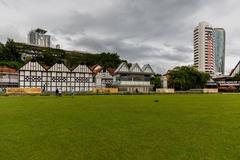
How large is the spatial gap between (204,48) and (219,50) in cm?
2502

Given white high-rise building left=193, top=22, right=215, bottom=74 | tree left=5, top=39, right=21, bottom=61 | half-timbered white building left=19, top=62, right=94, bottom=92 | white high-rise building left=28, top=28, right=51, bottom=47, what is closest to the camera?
half-timbered white building left=19, top=62, right=94, bottom=92

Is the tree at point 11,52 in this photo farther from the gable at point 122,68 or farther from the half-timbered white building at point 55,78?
the gable at point 122,68

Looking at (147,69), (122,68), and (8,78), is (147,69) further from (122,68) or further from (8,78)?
(8,78)

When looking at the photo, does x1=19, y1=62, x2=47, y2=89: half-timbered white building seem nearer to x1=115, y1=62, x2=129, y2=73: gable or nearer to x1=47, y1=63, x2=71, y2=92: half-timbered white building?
x1=47, y1=63, x2=71, y2=92: half-timbered white building

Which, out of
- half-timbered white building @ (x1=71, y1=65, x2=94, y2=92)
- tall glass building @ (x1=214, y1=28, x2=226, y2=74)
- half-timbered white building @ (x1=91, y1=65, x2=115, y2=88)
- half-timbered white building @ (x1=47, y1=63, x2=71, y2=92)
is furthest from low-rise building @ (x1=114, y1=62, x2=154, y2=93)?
tall glass building @ (x1=214, y1=28, x2=226, y2=74)

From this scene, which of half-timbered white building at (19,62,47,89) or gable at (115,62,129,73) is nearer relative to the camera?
half-timbered white building at (19,62,47,89)

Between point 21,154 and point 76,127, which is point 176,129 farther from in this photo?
point 21,154

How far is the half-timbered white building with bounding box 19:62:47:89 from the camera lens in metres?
53.8

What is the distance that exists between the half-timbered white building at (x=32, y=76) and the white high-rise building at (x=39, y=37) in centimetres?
10762

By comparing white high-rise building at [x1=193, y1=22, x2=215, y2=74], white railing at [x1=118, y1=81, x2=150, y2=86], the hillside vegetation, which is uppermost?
white high-rise building at [x1=193, y1=22, x2=215, y2=74]

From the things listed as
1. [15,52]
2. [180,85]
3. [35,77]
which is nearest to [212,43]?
[180,85]

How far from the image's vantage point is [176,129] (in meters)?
9.05

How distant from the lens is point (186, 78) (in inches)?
2844

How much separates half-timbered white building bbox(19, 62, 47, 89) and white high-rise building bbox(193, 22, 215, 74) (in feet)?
333
